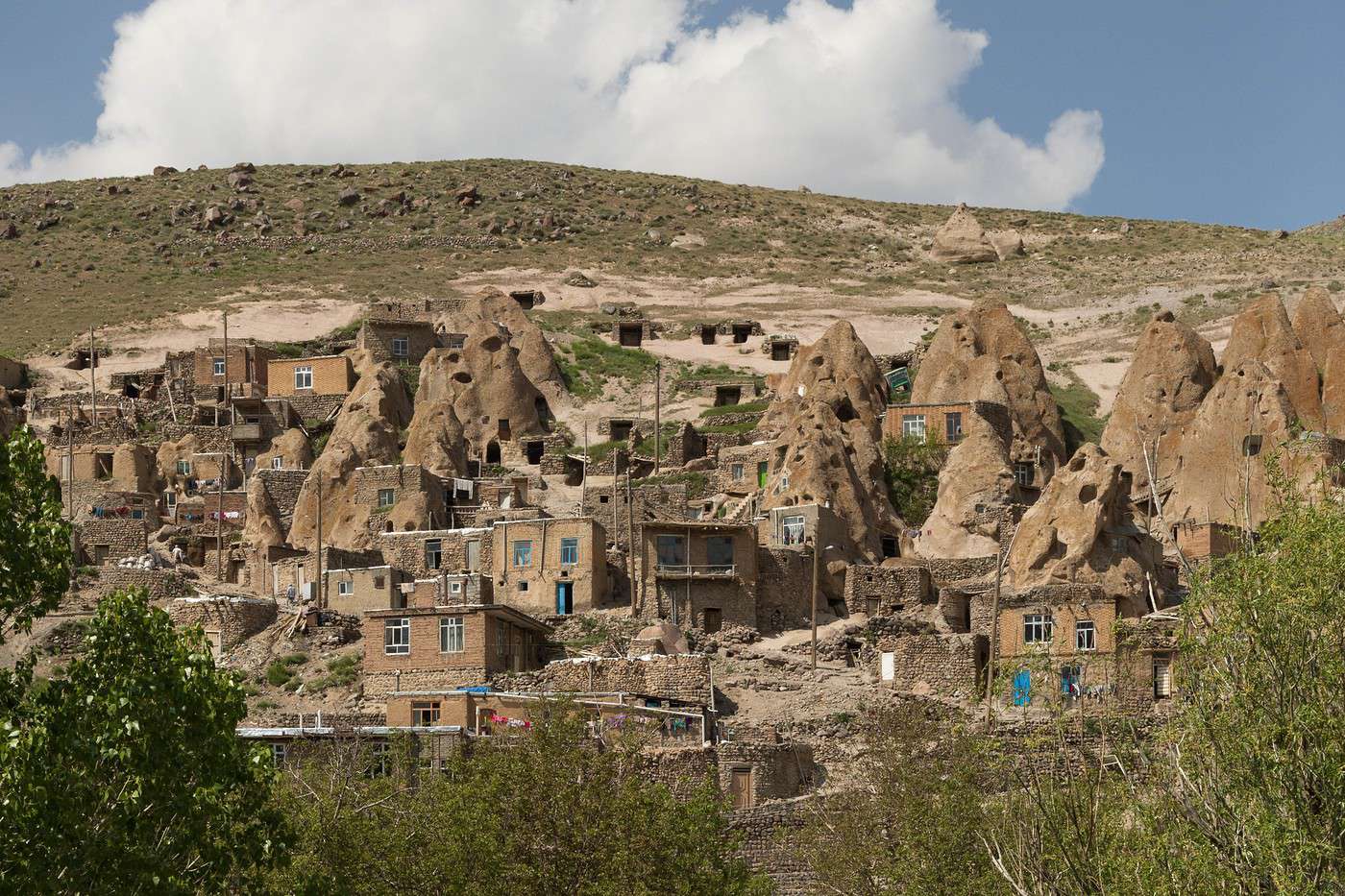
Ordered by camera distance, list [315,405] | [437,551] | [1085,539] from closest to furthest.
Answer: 1. [1085,539]
2. [437,551]
3. [315,405]

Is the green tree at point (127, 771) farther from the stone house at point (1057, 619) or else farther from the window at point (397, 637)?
the stone house at point (1057, 619)

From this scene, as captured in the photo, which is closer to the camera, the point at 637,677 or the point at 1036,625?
the point at 637,677

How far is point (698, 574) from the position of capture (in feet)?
208

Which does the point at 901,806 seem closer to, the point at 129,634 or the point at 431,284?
the point at 129,634

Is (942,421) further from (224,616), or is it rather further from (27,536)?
(27,536)

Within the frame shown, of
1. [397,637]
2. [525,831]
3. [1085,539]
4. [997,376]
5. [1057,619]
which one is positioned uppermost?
[997,376]

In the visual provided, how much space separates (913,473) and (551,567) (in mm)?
15297

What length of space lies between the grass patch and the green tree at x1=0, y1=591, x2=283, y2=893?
56311 millimetres

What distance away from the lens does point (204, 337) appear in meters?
112

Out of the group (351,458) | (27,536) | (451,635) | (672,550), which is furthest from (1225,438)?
(27,536)

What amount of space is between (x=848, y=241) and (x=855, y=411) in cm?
7040

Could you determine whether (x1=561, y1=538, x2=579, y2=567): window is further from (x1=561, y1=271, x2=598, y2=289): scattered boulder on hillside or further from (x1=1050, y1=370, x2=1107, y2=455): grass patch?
(x1=561, y1=271, x2=598, y2=289): scattered boulder on hillside

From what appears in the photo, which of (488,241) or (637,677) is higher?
(488,241)

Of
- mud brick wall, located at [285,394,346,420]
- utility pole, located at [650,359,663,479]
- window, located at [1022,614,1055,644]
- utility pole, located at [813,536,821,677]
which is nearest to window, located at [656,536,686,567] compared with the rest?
utility pole, located at [813,536,821,677]
